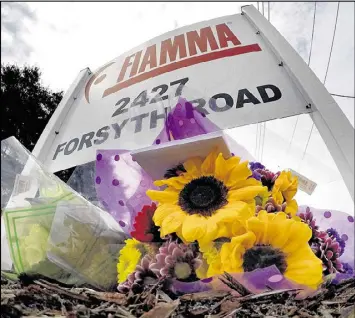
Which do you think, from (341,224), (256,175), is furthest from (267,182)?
(341,224)

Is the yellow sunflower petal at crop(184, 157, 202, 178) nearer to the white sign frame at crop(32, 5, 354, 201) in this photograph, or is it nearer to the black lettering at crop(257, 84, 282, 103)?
the white sign frame at crop(32, 5, 354, 201)

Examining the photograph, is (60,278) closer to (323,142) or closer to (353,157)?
(353,157)

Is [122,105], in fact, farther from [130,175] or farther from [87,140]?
[130,175]

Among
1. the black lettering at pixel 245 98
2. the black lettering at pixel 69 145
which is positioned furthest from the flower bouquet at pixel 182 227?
the black lettering at pixel 69 145

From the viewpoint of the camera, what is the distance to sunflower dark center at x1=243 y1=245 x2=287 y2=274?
596 millimetres

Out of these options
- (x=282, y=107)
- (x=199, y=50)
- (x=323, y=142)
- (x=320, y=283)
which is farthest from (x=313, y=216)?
(x=199, y=50)

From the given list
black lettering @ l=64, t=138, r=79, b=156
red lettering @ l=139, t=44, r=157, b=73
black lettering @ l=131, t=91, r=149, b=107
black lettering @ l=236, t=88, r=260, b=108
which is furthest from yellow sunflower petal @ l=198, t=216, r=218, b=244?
red lettering @ l=139, t=44, r=157, b=73

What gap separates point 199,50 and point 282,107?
446 millimetres

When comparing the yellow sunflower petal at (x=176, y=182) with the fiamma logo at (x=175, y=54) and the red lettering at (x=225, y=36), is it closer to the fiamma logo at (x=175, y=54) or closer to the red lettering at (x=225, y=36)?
the fiamma logo at (x=175, y=54)

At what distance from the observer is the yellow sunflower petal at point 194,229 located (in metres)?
0.64

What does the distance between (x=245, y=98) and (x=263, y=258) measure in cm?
92

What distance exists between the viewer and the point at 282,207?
73 centimetres

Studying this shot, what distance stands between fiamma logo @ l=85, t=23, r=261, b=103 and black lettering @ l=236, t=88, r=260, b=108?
10.0 inches

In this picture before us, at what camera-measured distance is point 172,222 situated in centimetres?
67
